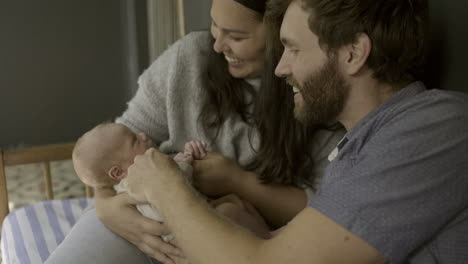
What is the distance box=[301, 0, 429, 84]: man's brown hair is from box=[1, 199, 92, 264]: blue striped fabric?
123cm

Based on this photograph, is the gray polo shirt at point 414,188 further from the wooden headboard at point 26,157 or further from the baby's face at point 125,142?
the wooden headboard at point 26,157

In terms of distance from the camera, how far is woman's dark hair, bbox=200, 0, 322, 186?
163cm

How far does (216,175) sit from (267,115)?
248 mm

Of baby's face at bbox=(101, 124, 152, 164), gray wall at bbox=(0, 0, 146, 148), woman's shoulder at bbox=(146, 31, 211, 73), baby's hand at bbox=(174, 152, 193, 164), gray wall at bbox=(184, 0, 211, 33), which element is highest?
woman's shoulder at bbox=(146, 31, 211, 73)

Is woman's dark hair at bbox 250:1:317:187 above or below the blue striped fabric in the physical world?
above

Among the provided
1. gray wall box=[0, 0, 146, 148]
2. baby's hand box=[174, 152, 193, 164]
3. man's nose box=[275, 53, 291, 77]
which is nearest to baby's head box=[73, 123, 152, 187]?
baby's hand box=[174, 152, 193, 164]

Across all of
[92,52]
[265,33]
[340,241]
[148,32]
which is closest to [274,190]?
[265,33]

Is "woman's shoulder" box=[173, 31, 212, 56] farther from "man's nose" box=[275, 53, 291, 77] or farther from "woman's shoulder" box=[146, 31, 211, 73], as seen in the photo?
"man's nose" box=[275, 53, 291, 77]

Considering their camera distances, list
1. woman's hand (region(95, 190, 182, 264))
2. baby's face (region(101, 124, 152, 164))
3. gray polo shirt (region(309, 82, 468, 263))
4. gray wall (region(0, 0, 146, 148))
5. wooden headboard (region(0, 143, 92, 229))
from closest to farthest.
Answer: gray polo shirt (region(309, 82, 468, 263)) → woman's hand (region(95, 190, 182, 264)) → baby's face (region(101, 124, 152, 164)) → wooden headboard (region(0, 143, 92, 229)) → gray wall (region(0, 0, 146, 148))

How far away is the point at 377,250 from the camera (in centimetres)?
98

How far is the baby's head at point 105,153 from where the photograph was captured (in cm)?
151

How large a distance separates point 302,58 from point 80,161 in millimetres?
715

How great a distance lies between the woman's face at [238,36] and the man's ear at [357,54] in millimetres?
465

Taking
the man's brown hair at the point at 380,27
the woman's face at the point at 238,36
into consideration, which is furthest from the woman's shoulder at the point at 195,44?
the man's brown hair at the point at 380,27
